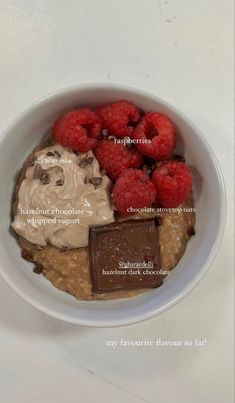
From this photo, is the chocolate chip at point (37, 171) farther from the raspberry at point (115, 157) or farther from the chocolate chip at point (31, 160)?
the raspberry at point (115, 157)

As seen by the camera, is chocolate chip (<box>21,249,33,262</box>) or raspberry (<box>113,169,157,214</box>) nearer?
raspberry (<box>113,169,157,214</box>)

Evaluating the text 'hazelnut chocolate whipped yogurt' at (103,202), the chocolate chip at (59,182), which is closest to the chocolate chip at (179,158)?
the text 'hazelnut chocolate whipped yogurt' at (103,202)

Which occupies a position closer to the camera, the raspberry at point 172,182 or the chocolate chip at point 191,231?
the raspberry at point 172,182

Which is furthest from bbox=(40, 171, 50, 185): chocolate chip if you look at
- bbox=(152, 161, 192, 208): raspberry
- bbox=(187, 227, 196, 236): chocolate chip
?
bbox=(187, 227, 196, 236): chocolate chip

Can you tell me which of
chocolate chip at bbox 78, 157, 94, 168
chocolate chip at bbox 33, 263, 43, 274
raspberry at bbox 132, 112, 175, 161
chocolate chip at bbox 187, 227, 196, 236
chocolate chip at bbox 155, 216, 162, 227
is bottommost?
chocolate chip at bbox 33, 263, 43, 274

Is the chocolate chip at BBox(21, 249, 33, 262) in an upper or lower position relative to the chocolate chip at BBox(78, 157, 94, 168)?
lower

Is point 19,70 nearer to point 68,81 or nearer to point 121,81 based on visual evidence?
point 68,81

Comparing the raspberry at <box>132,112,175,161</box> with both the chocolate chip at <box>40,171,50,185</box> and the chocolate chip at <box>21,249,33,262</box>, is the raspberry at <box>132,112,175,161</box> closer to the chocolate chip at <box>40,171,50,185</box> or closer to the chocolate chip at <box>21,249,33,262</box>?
the chocolate chip at <box>40,171,50,185</box>
